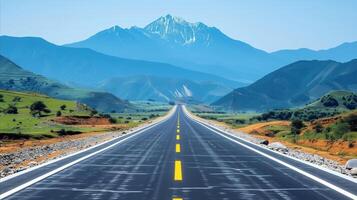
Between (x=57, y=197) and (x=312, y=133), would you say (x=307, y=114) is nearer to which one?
(x=312, y=133)

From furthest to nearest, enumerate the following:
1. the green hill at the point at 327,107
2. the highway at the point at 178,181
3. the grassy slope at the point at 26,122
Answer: the green hill at the point at 327,107 → the grassy slope at the point at 26,122 → the highway at the point at 178,181

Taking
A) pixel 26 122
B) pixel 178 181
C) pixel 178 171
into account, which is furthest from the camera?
pixel 26 122

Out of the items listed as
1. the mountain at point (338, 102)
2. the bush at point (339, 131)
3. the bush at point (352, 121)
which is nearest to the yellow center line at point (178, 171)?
the bush at point (339, 131)

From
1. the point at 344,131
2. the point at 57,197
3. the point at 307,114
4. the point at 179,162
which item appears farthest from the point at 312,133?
the point at 307,114

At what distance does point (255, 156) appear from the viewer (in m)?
22.6

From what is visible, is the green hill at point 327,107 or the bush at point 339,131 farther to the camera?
the green hill at point 327,107

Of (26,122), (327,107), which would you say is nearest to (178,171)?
(26,122)

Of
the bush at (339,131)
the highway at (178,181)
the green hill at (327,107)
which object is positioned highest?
the green hill at (327,107)

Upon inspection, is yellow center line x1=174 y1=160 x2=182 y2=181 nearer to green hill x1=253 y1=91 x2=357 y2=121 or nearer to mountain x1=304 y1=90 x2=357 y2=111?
green hill x1=253 y1=91 x2=357 y2=121

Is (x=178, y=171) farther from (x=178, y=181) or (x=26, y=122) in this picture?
(x=26, y=122)

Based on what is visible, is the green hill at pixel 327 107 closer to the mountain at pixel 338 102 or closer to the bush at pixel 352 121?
the mountain at pixel 338 102

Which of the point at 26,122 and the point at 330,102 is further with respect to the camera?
the point at 330,102

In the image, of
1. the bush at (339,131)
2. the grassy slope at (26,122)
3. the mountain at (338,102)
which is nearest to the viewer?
the bush at (339,131)

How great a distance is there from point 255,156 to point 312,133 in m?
26.4
